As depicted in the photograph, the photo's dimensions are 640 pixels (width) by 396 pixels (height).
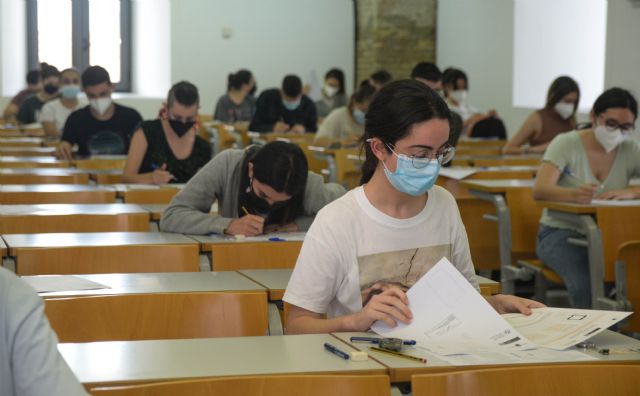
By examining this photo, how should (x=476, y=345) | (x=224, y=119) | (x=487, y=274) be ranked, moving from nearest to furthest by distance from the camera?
(x=476, y=345)
(x=487, y=274)
(x=224, y=119)

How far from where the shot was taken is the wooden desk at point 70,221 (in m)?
4.15

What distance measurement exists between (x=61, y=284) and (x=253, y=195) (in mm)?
1193

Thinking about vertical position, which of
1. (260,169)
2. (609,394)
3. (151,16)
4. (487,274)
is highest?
(151,16)

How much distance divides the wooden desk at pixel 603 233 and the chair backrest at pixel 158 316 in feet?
7.33

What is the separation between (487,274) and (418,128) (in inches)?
138

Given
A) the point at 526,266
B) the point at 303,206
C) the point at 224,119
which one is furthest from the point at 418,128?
the point at 224,119

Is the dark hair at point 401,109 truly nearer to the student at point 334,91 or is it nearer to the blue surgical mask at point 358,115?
the blue surgical mask at point 358,115

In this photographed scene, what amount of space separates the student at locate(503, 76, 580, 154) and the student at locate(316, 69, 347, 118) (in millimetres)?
5898

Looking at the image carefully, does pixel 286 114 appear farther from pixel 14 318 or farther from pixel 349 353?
pixel 14 318

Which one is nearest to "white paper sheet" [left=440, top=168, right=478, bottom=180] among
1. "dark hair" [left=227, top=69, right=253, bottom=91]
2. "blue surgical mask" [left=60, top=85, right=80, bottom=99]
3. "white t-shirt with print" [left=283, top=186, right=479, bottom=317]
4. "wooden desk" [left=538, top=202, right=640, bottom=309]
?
"wooden desk" [left=538, top=202, right=640, bottom=309]

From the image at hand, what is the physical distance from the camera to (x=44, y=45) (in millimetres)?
15938

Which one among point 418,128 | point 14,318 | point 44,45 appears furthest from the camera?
point 44,45

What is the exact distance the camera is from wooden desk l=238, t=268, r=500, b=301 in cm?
279

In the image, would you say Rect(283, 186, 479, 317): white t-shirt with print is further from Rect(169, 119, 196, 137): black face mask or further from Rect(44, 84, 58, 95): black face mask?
Rect(44, 84, 58, 95): black face mask
